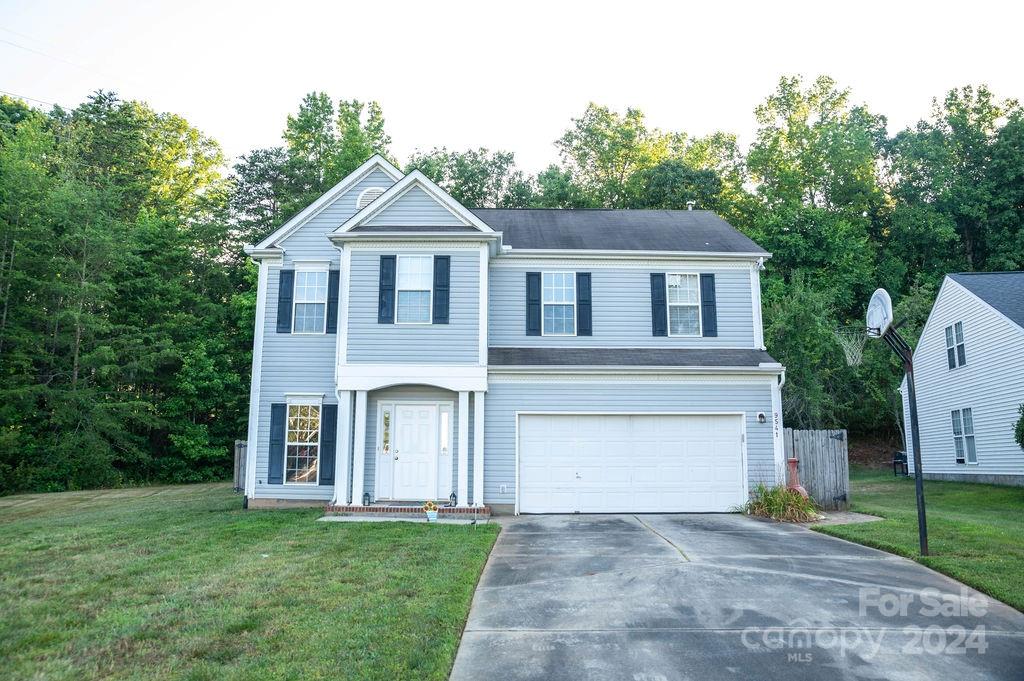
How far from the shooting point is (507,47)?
15016 millimetres

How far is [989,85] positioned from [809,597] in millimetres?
41527

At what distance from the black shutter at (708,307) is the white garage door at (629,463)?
7.21ft

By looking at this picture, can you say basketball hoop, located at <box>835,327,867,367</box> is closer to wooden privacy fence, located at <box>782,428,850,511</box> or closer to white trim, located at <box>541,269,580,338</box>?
wooden privacy fence, located at <box>782,428,850,511</box>

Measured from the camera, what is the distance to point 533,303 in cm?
1481

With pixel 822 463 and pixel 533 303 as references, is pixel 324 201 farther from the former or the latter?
pixel 822 463

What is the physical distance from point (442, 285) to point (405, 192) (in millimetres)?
2285

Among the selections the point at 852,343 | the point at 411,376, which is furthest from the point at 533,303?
the point at 852,343

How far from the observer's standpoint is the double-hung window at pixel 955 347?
20955 mm

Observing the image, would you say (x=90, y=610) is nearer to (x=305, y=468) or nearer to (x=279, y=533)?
(x=279, y=533)

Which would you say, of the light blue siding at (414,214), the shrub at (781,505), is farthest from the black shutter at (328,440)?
the shrub at (781,505)

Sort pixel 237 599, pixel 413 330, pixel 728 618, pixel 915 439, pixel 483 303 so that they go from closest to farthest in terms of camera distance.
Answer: pixel 728 618 → pixel 237 599 → pixel 915 439 → pixel 413 330 → pixel 483 303

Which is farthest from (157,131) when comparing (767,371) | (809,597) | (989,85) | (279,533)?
(989,85)

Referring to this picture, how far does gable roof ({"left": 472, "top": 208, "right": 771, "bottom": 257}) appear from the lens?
50.2ft

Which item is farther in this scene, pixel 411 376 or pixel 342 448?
pixel 411 376
